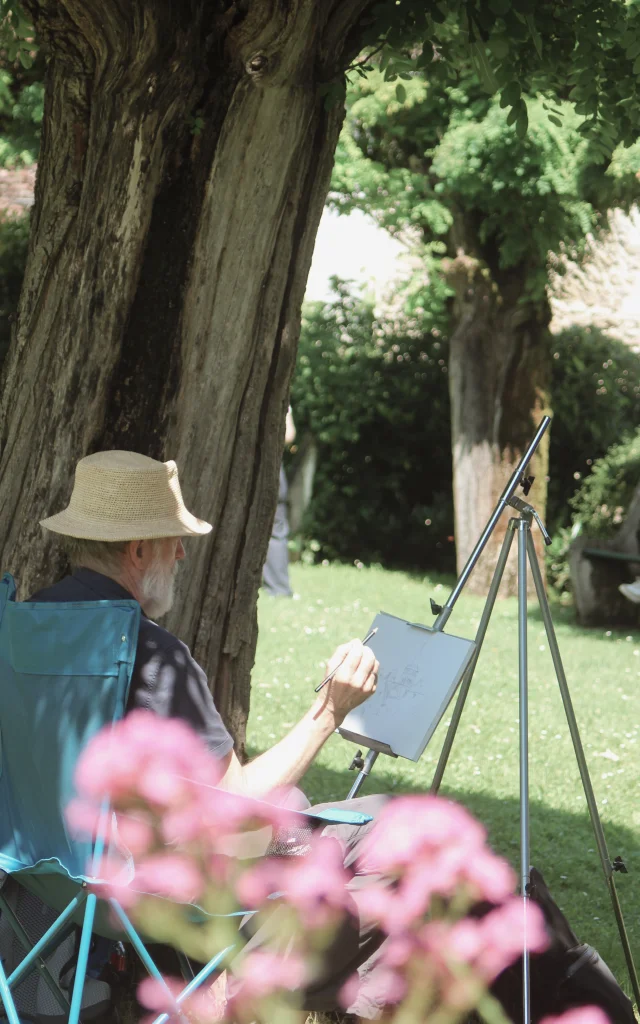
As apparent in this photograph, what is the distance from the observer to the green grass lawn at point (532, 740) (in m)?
5.14

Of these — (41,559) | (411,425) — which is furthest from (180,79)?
(411,425)

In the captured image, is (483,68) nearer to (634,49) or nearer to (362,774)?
(634,49)

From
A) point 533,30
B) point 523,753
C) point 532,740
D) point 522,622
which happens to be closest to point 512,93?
point 533,30

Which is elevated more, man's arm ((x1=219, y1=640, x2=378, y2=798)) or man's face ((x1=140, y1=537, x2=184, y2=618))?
man's face ((x1=140, y1=537, x2=184, y2=618))

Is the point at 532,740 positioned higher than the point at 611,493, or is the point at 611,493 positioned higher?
the point at 611,493

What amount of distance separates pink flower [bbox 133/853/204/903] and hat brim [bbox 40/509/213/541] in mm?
728

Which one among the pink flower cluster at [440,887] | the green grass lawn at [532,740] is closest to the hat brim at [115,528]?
the pink flower cluster at [440,887]

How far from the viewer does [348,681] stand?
2787 mm

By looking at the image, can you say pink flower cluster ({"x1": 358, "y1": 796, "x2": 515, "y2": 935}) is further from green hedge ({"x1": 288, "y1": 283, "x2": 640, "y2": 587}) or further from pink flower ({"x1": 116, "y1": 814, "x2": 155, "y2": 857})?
green hedge ({"x1": 288, "y1": 283, "x2": 640, "y2": 587})

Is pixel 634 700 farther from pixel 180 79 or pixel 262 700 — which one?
pixel 180 79

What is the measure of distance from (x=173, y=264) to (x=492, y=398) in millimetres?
9517

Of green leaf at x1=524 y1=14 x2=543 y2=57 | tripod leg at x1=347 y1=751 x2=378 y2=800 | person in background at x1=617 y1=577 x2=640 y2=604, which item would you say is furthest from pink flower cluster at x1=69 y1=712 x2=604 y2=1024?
person in background at x1=617 y1=577 x2=640 y2=604

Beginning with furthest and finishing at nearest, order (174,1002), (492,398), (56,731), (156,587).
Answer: (492,398), (156,587), (56,731), (174,1002)

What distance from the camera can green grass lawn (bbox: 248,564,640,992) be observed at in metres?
5.14
